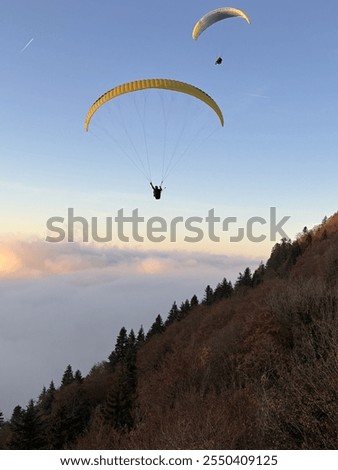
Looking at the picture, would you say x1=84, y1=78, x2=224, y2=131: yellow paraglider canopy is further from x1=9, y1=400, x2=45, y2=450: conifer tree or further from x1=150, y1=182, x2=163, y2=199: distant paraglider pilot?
x1=9, y1=400, x2=45, y2=450: conifer tree

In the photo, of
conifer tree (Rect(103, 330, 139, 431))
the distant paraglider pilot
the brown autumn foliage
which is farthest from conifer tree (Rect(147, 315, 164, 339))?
the distant paraglider pilot

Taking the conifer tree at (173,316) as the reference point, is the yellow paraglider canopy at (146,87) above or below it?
above

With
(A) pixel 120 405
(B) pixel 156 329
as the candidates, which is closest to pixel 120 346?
(B) pixel 156 329

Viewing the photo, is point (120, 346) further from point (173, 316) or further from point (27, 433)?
point (27, 433)

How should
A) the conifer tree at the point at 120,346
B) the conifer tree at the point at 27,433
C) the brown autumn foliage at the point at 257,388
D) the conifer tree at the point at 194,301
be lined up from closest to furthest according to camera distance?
the brown autumn foliage at the point at 257,388 → the conifer tree at the point at 27,433 → the conifer tree at the point at 120,346 → the conifer tree at the point at 194,301

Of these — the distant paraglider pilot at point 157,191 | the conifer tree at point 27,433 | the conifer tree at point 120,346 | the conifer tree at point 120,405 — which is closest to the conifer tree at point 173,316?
the conifer tree at point 120,346

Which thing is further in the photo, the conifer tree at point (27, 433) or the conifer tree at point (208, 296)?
the conifer tree at point (208, 296)

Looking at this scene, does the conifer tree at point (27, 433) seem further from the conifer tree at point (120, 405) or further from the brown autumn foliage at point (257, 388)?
the conifer tree at point (120, 405)

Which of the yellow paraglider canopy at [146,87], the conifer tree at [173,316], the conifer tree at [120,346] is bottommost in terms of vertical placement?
the conifer tree at [120,346]

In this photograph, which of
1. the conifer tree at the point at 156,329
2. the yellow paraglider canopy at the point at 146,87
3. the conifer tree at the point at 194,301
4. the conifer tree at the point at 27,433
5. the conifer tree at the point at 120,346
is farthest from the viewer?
the conifer tree at the point at 194,301
